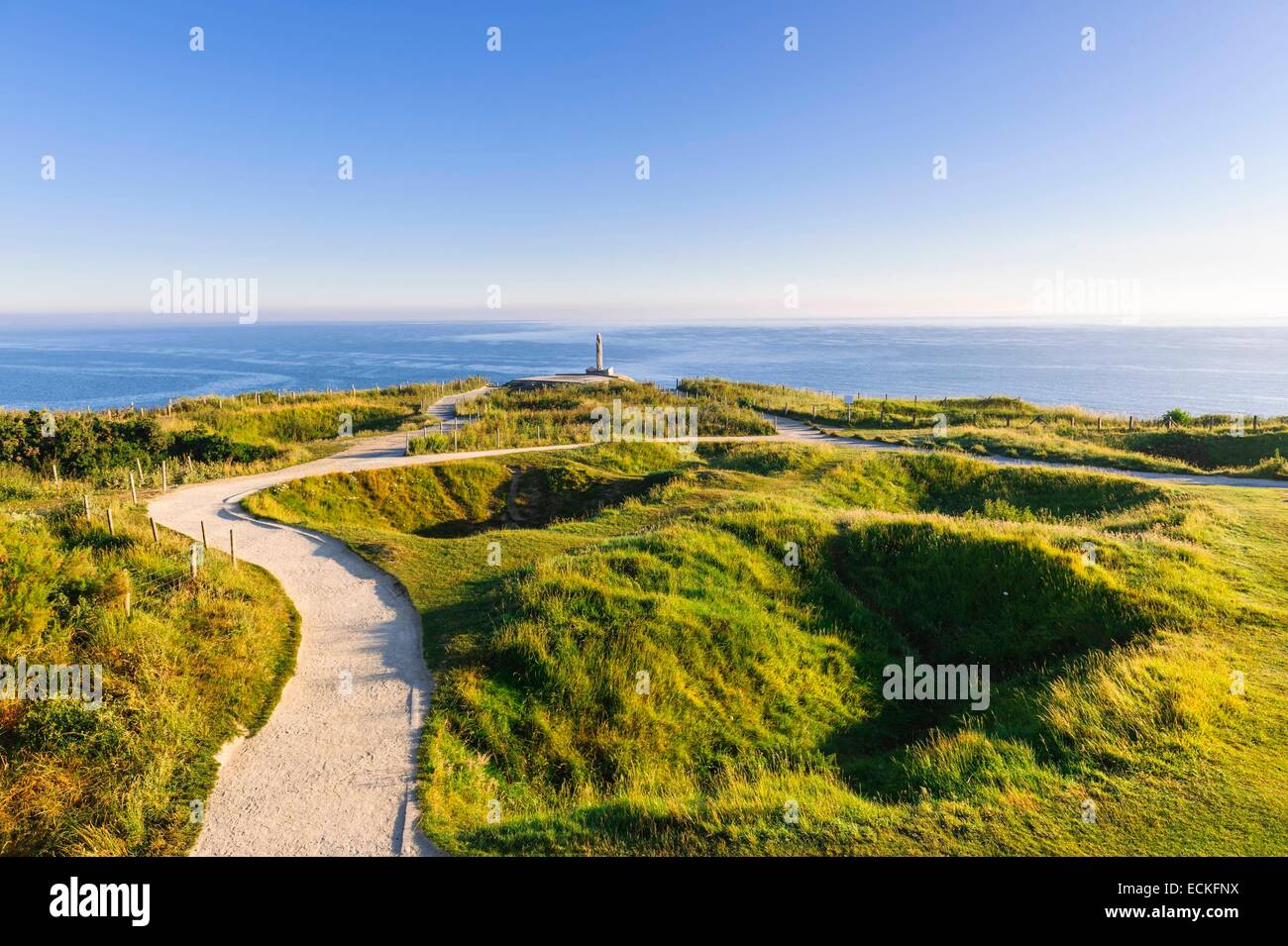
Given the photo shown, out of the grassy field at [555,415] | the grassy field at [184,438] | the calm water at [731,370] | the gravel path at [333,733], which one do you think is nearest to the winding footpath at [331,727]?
the gravel path at [333,733]

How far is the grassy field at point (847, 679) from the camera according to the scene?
7566mm

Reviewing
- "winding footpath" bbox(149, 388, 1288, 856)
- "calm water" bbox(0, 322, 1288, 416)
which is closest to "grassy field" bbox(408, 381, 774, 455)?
"winding footpath" bbox(149, 388, 1288, 856)

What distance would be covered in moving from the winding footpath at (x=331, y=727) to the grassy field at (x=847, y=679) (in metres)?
0.51

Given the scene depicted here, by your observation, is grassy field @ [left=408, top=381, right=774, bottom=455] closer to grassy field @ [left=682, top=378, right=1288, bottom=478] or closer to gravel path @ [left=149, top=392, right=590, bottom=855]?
grassy field @ [left=682, top=378, right=1288, bottom=478]

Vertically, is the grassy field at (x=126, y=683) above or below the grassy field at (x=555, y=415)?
below

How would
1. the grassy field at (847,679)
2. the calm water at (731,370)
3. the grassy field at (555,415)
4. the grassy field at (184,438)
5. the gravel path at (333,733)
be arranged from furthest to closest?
the calm water at (731,370)
the grassy field at (555,415)
the grassy field at (184,438)
the gravel path at (333,733)
the grassy field at (847,679)

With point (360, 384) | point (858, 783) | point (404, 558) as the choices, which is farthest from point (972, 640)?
point (360, 384)

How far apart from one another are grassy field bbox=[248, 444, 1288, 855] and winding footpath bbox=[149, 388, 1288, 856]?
1.66ft

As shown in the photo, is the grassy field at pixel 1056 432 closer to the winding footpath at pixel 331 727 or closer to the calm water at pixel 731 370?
the winding footpath at pixel 331 727
